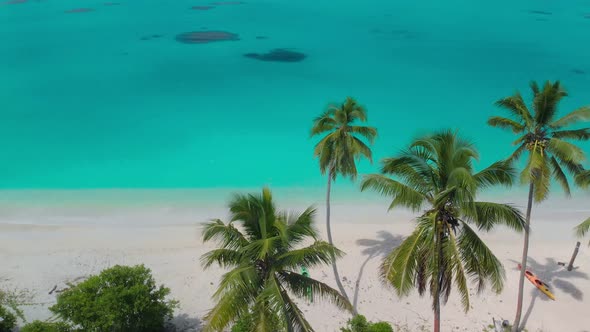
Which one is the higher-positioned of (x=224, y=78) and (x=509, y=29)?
(x=509, y=29)

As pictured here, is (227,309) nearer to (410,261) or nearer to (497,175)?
(410,261)

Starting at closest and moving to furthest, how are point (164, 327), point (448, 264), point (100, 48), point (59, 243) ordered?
point (448, 264) < point (164, 327) < point (59, 243) < point (100, 48)

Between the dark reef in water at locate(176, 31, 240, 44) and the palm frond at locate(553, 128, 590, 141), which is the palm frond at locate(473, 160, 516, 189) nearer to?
the palm frond at locate(553, 128, 590, 141)

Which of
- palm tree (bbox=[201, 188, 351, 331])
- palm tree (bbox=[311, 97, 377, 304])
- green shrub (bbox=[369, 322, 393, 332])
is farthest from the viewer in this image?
palm tree (bbox=[311, 97, 377, 304])

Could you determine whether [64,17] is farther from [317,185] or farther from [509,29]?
[509,29]

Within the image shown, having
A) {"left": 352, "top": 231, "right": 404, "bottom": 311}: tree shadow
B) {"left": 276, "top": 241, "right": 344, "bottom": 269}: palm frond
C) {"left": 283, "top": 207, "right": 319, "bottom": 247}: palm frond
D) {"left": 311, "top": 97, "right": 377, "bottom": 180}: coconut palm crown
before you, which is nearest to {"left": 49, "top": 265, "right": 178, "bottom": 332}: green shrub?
{"left": 276, "top": 241, "right": 344, "bottom": 269}: palm frond

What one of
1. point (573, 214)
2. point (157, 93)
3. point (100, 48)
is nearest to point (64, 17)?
point (100, 48)

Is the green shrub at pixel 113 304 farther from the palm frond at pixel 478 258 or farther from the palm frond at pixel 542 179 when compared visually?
the palm frond at pixel 542 179

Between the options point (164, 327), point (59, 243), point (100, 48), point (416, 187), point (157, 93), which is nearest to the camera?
point (416, 187)

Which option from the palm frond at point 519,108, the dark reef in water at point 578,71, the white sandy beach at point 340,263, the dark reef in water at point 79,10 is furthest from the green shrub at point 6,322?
the dark reef in water at point 79,10
